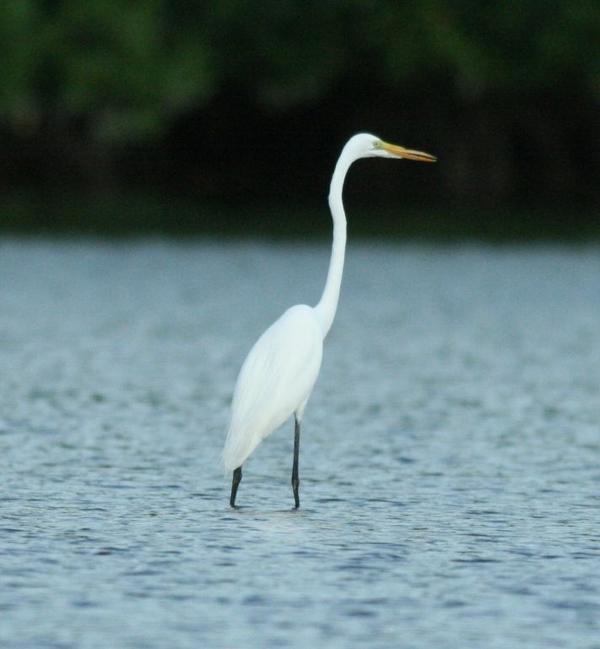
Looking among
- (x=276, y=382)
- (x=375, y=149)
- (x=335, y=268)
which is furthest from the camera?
(x=375, y=149)

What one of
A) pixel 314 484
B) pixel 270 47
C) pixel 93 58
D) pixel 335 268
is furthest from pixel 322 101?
pixel 335 268

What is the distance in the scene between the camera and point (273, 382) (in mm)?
10031

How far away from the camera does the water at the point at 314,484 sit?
25.4 feet

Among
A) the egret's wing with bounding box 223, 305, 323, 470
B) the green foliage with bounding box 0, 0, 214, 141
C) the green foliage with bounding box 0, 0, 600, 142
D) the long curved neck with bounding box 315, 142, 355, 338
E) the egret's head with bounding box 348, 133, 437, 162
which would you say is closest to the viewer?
the egret's wing with bounding box 223, 305, 323, 470

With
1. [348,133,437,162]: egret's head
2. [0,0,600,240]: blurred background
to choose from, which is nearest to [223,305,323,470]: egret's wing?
[348,133,437,162]: egret's head

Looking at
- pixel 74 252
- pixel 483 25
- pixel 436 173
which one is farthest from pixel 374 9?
pixel 74 252

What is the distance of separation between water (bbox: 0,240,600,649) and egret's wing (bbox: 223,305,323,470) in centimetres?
43

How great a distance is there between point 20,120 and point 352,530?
1876 inches

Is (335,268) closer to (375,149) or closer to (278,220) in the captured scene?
(375,149)

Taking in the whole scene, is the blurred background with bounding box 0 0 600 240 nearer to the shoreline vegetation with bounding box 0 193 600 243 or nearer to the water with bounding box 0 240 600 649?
the shoreline vegetation with bounding box 0 193 600 243

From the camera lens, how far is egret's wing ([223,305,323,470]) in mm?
9891

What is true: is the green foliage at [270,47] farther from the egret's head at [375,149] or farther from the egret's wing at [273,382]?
the egret's wing at [273,382]

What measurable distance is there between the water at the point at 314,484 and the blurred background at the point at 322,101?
17.1 metres

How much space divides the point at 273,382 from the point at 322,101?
48830 mm
